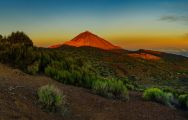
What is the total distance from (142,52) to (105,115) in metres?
104

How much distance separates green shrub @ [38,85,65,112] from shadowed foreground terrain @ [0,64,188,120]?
0.26 metres

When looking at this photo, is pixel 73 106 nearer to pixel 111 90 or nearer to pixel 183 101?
pixel 111 90

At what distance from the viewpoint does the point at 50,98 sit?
13.6 metres

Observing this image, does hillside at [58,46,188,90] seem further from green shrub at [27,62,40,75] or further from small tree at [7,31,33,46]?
green shrub at [27,62,40,75]

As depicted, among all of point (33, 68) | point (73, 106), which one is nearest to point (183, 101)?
point (73, 106)

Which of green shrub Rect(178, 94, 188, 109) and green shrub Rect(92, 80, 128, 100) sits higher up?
green shrub Rect(92, 80, 128, 100)

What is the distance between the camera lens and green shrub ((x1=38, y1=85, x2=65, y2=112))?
532 inches

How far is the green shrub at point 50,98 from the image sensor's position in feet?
44.3

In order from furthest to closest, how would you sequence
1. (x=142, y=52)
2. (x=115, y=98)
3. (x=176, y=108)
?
1. (x=142, y=52)
2. (x=176, y=108)
3. (x=115, y=98)

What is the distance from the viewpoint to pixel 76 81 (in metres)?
19.4

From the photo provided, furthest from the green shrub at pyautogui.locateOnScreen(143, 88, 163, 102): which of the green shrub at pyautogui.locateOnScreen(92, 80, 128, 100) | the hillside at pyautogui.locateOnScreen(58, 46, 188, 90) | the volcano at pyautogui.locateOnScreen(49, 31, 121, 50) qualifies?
the volcano at pyautogui.locateOnScreen(49, 31, 121, 50)

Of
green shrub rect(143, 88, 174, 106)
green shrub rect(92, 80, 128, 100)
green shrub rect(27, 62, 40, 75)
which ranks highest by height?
green shrub rect(27, 62, 40, 75)

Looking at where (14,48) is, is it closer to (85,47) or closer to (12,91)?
(12,91)

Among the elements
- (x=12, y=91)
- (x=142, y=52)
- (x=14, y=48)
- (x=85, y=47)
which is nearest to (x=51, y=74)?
(x=14, y=48)
